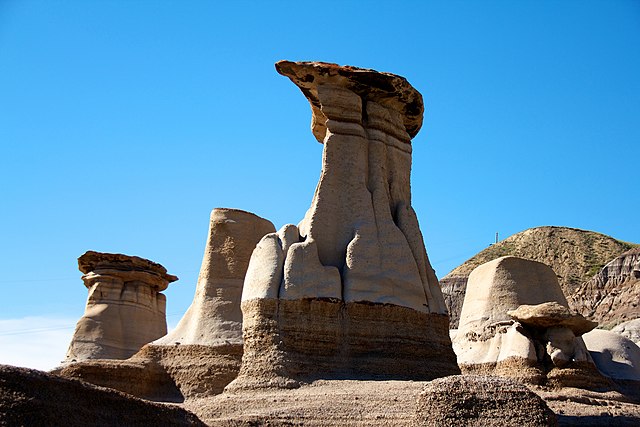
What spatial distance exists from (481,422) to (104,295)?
26.0 meters

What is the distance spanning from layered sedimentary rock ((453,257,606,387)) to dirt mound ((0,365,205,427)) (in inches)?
624

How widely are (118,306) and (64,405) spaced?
26.5 metres

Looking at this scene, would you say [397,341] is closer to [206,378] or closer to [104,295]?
[206,378]

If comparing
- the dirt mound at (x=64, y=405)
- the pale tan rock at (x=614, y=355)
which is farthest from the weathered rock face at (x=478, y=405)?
the pale tan rock at (x=614, y=355)

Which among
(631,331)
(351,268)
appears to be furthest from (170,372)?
(631,331)

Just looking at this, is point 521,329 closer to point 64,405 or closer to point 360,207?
point 360,207

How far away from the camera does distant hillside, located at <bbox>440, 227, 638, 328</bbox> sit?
68875 millimetres

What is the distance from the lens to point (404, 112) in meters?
25.4

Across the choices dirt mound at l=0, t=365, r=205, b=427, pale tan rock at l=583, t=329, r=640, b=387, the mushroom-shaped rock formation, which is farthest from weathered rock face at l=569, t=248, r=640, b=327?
dirt mound at l=0, t=365, r=205, b=427

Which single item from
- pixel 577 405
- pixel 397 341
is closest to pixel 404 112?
pixel 397 341

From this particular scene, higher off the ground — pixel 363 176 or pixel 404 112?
pixel 404 112

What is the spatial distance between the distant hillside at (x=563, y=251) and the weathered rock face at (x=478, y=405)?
5078 cm

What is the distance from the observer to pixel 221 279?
94.6 ft

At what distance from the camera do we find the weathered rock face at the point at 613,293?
5362 centimetres
